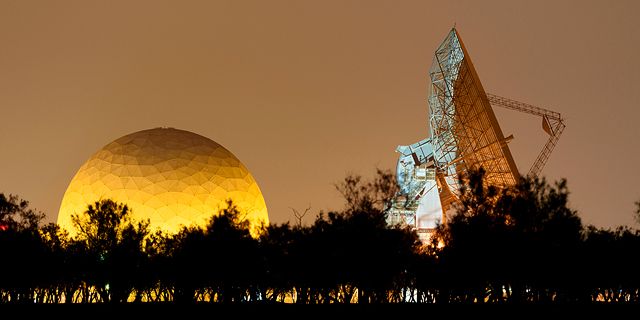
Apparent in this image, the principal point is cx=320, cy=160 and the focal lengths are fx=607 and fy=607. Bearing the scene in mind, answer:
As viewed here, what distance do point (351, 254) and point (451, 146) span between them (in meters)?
21.6

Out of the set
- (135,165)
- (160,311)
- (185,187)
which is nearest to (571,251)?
(160,311)

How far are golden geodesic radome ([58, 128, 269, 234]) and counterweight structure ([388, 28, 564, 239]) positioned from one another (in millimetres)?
15317

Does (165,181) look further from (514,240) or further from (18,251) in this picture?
(514,240)

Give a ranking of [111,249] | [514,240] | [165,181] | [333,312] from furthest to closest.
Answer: [165,181] < [111,249] < [514,240] < [333,312]

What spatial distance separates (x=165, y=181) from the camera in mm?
53094

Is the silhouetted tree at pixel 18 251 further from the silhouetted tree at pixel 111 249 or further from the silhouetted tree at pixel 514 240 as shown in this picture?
the silhouetted tree at pixel 514 240

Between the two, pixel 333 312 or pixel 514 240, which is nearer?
pixel 333 312

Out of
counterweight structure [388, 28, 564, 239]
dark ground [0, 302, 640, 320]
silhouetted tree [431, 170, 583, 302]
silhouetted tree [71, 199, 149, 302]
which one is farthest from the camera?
counterweight structure [388, 28, 564, 239]

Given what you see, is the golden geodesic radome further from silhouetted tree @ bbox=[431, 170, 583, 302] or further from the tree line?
silhouetted tree @ bbox=[431, 170, 583, 302]

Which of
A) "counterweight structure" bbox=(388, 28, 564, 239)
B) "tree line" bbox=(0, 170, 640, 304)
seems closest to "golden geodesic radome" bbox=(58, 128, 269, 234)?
"tree line" bbox=(0, 170, 640, 304)

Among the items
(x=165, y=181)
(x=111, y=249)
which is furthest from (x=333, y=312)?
(x=165, y=181)

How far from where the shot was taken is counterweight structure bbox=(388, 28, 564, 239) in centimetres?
5025

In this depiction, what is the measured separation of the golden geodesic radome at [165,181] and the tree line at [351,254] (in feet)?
17.6

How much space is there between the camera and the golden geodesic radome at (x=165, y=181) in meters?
51.9
